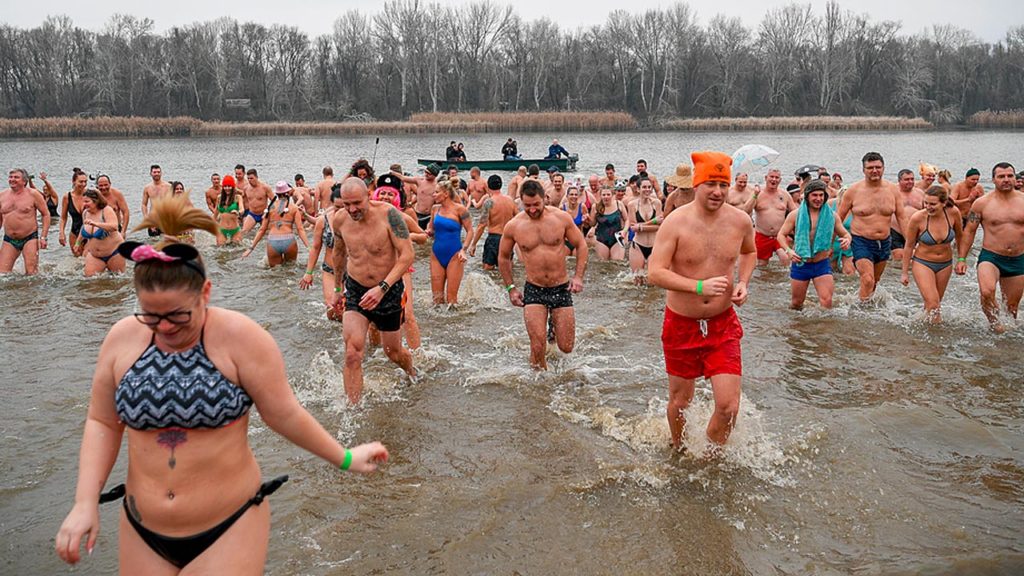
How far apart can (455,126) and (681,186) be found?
47.1 m

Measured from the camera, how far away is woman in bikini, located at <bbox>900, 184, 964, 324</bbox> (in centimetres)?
805

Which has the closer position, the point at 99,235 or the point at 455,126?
the point at 99,235

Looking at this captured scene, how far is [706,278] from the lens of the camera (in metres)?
4.94

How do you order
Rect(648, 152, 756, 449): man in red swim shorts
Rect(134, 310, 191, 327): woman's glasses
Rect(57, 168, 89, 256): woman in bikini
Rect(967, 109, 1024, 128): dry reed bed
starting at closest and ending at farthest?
Rect(134, 310, 191, 327): woman's glasses → Rect(648, 152, 756, 449): man in red swim shorts → Rect(57, 168, 89, 256): woman in bikini → Rect(967, 109, 1024, 128): dry reed bed

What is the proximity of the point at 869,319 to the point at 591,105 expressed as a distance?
229 ft

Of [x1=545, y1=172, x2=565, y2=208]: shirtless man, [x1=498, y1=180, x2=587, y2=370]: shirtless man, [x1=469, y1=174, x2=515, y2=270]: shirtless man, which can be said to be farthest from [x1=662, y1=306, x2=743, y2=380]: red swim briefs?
[x1=545, y1=172, x2=565, y2=208]: shirtless man

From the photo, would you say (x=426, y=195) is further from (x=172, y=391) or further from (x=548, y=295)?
(x=172, y=391)

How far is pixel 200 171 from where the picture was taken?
32.8 meters

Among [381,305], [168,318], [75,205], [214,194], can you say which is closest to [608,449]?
[381,305]

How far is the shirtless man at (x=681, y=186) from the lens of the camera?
9.13 metres

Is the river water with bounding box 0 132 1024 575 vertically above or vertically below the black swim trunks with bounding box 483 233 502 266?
below

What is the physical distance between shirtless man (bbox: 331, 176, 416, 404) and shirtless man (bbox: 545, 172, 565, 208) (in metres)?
7.82

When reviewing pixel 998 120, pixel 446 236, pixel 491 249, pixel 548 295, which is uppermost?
pixel 998 120

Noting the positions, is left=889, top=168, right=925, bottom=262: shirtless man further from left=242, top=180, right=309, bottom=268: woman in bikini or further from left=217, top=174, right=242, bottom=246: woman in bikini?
left=217, top=174, right=242, bottom=246: woman in bikini
